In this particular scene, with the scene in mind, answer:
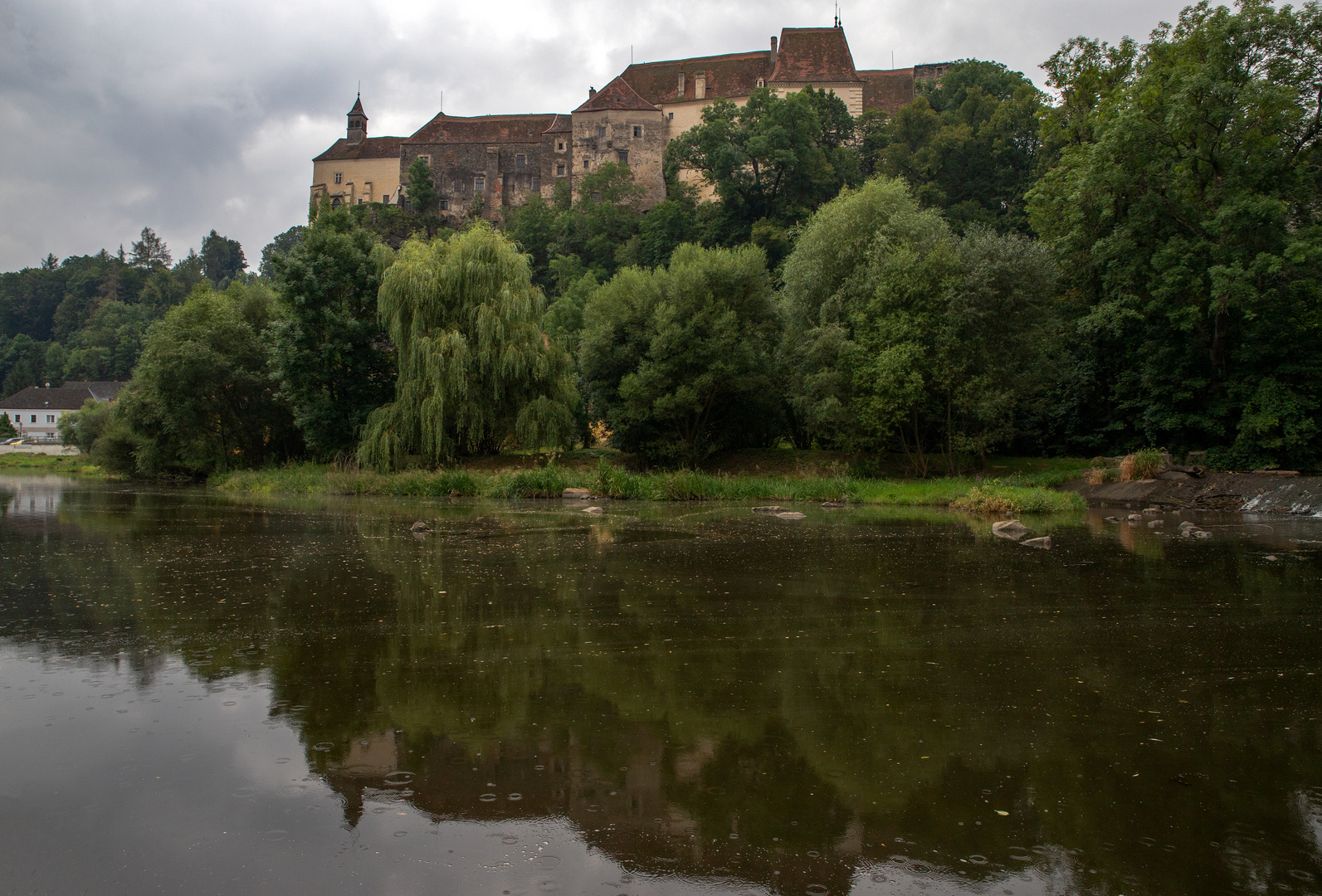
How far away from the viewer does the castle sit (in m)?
76.7

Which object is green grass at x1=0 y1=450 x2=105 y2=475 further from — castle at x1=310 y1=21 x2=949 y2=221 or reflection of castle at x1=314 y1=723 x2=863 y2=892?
reflection of castle at x1=314 y1=723 x2=863 y2=892

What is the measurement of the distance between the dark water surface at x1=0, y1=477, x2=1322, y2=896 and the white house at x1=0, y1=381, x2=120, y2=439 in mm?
95552

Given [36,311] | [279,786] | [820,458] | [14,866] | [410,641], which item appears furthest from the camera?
[36,311]

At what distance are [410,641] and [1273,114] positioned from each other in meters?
28.9

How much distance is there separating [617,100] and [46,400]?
67496 millimetres

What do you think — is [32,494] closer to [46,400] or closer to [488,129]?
[488,129]

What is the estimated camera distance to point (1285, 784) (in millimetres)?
4414

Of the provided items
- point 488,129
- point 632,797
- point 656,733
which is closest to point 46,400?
point 488,129

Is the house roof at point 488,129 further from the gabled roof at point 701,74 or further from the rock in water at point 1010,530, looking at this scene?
the rock in water at point 1010,530

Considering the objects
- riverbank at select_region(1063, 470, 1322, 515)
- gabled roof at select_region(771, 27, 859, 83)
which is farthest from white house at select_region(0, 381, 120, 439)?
riverbank at select_region(1063, 470, 1322, 515)

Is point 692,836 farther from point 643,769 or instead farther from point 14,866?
point 14,866

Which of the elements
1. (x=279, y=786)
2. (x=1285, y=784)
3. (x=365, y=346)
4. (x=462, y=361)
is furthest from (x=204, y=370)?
(x=1285, y=784)

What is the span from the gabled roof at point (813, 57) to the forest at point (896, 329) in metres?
39.5

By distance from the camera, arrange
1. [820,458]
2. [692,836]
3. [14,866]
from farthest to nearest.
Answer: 1. [820,458]
2. [692,836]
3. [14,866]
